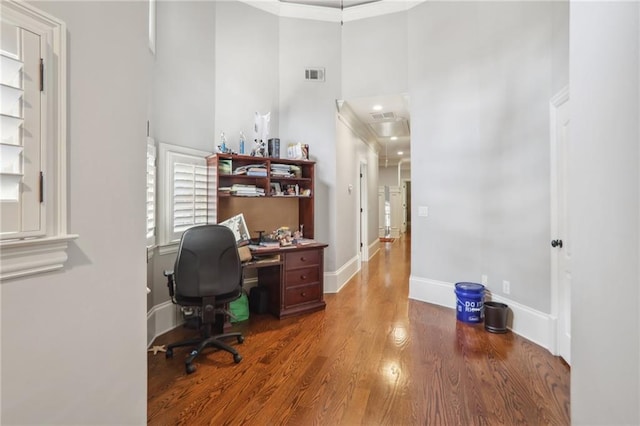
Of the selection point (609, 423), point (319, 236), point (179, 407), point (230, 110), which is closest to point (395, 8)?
point (230, 110)

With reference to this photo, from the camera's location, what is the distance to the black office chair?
2.39 m

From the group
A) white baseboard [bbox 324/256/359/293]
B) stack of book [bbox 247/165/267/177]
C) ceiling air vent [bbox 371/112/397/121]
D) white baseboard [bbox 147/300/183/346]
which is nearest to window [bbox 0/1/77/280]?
white baseboard [bbox 147/300/183/346]

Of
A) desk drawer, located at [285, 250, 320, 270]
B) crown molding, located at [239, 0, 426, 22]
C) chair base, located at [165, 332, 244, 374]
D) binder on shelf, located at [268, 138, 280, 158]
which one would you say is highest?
crown molding, located at [239, 0, 426, 22]

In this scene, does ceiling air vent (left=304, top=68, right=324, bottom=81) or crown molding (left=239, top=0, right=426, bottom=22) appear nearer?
crown molding (left=239, top=0, right=426, bottom=22)

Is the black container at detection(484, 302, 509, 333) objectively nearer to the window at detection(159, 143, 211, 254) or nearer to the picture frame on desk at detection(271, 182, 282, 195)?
the picture frame on desk at detection(271, 182, 282, 195)


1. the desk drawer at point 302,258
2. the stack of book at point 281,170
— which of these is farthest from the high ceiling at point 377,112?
the desk drawer at point 302,258

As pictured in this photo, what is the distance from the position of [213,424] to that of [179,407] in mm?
306

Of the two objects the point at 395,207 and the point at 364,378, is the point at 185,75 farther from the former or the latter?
the point at 395,207

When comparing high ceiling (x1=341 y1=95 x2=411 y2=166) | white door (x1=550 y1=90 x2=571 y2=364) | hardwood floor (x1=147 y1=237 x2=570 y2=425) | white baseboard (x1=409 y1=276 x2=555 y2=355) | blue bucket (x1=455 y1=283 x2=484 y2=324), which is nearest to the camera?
hardwood floor (x1=147 y1=237 x2=570 y2=425)

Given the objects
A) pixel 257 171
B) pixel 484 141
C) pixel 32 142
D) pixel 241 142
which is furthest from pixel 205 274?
pixel 484 141

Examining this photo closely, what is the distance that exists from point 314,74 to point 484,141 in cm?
242

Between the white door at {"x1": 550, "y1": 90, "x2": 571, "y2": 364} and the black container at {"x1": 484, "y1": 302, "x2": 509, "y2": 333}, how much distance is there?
1.52 ft

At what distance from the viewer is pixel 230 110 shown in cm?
377

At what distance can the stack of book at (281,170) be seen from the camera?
12.2ft
